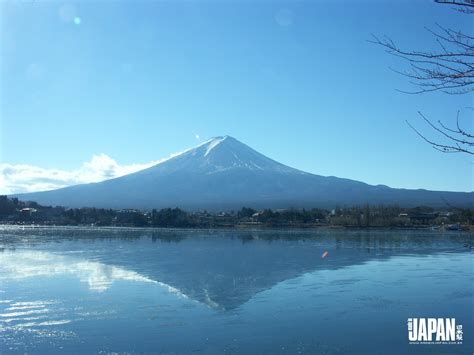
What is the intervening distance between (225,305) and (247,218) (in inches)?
1689

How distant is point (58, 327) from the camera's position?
6.10m

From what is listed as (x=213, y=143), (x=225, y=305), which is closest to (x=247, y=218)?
(x=225, y=305)

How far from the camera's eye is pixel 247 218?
5056 centimetres

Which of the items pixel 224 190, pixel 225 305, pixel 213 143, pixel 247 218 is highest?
pixel 213 143

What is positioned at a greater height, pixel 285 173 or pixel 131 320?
pixel 285 173

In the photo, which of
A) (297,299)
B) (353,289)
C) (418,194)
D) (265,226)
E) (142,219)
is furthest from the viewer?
(418,194)

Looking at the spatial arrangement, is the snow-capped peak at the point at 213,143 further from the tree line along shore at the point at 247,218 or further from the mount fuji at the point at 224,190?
the tree line along shore at the point at 247,218

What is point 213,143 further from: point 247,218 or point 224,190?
point 247,218

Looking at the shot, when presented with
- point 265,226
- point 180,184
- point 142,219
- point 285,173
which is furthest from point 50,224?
point 285,173

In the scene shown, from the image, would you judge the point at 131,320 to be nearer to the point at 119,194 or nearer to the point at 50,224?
the point at 50,224

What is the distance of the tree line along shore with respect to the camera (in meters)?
A: 43.3

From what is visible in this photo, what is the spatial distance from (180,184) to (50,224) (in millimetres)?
46238

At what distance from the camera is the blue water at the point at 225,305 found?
554 cm

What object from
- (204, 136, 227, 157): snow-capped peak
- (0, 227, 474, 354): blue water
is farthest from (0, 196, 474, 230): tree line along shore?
(204, 136, 227, 157): snow-capped peak
